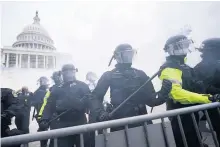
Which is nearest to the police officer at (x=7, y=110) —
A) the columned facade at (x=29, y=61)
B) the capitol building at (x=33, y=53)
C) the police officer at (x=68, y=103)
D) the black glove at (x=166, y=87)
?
the police officer at (x=68, y=103)

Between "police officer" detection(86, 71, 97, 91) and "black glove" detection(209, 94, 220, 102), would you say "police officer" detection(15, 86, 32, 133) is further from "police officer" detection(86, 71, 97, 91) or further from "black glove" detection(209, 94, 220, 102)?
"black glove" detection(209, 94, 220, 102)

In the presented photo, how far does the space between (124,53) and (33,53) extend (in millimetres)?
56141

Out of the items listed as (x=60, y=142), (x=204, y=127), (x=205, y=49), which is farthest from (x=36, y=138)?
(x=204, y=127)

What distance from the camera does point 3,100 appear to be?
139 inches

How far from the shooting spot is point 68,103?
4.06m

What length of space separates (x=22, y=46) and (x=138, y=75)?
62.8 m

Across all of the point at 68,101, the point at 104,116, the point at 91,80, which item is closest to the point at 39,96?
the point at 91,80

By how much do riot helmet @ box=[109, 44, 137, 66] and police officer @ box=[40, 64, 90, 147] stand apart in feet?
3.91

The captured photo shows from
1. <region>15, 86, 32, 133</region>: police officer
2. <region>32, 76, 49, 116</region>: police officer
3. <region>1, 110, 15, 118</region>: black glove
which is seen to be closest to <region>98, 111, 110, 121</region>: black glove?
<region>1, 110, 15, 118</region>: black glove

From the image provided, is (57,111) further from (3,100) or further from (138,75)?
(138,75)

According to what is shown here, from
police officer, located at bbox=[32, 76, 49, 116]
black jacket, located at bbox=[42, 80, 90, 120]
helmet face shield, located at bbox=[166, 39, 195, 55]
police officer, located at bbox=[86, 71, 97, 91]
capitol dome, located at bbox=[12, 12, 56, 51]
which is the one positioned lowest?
black jacket, located at bbox=[42, 80, 90, 120]

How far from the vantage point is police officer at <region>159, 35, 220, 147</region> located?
276cm

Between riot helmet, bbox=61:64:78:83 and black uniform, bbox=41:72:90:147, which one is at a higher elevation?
riot helmet, bbox=61:64:78:83

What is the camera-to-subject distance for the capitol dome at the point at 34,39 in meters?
59.5
